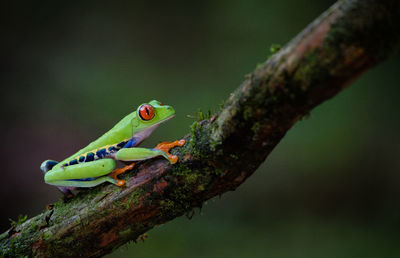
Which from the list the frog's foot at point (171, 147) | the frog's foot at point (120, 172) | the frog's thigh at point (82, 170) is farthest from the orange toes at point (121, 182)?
the frog's foot at point (171, 147)

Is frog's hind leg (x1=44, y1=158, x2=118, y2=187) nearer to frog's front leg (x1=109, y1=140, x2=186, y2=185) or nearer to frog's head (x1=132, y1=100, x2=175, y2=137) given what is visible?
frog's front leg (x1=109, y1=140, x2=186, y2=185)

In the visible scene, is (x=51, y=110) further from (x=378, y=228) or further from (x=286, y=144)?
(x=378, y=228)

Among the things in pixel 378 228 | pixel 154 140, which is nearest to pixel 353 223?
pixel 378 228

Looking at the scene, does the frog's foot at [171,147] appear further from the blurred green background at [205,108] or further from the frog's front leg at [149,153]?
the blurred green background at [205,108]

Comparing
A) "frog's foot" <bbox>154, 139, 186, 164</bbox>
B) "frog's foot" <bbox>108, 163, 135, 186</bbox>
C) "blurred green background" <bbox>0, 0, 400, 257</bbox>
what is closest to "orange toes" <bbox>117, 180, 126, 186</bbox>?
"frog's foot" <bbox>108, 163, 135, 186</bbox>

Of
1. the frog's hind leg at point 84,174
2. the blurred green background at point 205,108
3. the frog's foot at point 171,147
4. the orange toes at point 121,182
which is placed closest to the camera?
the frog's foot at point 171,147

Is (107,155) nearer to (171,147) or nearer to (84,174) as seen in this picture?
(84,174)

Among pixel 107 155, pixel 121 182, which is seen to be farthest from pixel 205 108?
pixel 121 182
